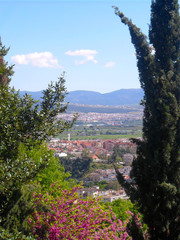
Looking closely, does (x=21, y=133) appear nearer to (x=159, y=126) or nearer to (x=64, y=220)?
(x=64, y=220)

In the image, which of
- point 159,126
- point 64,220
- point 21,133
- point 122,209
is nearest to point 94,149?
point 122,209

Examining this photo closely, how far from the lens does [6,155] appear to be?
5.06 metres

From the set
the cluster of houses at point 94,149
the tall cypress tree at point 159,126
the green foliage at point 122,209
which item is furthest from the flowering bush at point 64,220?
the cluster of houses at point 94,149

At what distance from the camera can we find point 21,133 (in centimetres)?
522

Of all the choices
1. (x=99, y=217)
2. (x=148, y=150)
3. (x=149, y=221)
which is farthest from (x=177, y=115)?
(x=99, y=217)

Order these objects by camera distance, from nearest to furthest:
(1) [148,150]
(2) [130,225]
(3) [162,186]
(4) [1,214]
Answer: (4) [1,214]
(3) [162,186]
(1) [148,150]
(2) [130,225]

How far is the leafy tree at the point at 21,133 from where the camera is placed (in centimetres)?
445

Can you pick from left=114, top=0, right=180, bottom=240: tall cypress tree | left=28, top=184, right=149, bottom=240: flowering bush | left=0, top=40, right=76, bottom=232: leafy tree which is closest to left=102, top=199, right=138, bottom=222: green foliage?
left=28, top=184, right=149, bottom=240: flowering bush

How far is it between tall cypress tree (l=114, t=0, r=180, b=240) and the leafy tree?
184 cm

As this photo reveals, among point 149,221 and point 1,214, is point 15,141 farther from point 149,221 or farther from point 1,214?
point 149,221

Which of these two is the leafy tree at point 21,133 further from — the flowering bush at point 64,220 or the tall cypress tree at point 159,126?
the tall cypress tree at point 159,126

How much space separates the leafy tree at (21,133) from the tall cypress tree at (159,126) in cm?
184

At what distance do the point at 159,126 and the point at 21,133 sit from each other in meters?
2.84

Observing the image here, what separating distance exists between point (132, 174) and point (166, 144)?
1.09 meters
